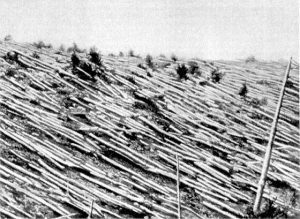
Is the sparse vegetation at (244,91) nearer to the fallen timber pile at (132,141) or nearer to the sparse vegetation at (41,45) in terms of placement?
the fallen timber pile at (132,141)

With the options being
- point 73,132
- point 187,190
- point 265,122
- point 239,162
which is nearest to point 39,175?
point 73,132

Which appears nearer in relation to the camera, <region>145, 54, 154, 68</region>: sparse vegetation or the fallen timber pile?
the fallen timber pile

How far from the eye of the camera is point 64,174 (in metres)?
2.72

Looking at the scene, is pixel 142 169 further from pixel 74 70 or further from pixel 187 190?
pixel 74 70

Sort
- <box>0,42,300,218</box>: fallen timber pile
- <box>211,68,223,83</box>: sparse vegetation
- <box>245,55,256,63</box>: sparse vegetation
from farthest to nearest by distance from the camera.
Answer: <box>245,55,256,63</box>: sparse vegetation → <box>211,68,223,83</box>: sparse vegetation → <box>0,42,300,218</box>: fallen timber pile

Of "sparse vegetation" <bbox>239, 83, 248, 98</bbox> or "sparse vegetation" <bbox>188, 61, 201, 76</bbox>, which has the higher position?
"sparse vegetation" <bbox>188, 61, 201, 76</bbox>

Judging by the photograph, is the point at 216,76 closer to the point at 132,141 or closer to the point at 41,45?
the point at 132,141

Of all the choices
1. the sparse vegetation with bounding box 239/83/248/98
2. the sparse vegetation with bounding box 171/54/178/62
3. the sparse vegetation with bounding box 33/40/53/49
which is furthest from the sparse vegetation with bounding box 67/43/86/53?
the sparse vegetation with bounding box 239/83/248/98

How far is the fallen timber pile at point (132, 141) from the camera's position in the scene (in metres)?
2.61

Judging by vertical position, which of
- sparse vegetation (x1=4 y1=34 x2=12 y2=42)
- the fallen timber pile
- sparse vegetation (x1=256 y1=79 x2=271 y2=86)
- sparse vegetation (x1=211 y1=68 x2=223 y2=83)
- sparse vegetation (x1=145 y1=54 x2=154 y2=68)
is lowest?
the fallen timber pile

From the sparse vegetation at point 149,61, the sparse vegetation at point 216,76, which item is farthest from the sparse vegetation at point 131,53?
the sparse vegetation at point 216,76

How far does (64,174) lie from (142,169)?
641 mm

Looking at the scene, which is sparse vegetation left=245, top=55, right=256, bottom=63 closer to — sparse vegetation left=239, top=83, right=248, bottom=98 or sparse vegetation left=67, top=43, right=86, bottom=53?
sparse vegetation left=239, top=83, right=248, bottom=98

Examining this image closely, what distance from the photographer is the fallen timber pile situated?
8.55 ft
